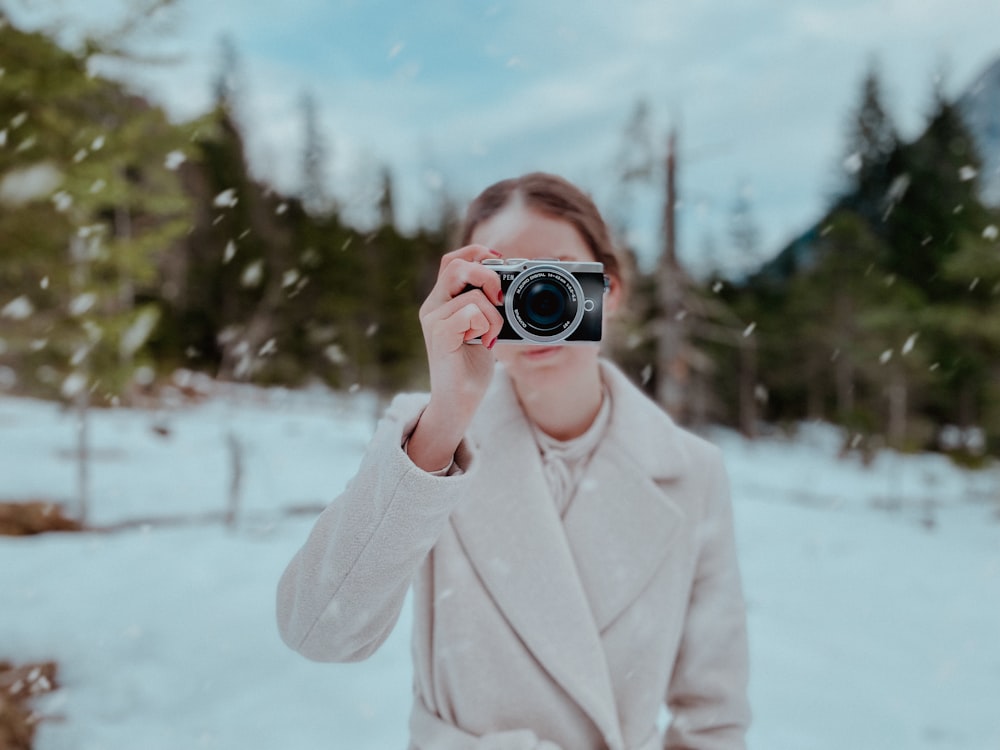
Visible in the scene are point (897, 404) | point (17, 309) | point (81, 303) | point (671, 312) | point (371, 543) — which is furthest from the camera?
point (897, 404)

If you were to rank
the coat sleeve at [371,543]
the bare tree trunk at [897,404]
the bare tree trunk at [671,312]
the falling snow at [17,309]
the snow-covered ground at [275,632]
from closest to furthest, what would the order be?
the coat sleeve at [371,543] → the snow-covered ground at [275,632] → the falling snow at [17,309] → the bare tree trunk at [671,312] → the bare tree trunk at [897,404]

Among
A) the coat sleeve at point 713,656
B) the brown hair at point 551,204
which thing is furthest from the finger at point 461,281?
the coat sleeve at point 713,656

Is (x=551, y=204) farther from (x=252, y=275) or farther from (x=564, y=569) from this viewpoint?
(x=252, y=275)

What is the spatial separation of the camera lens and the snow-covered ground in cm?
248

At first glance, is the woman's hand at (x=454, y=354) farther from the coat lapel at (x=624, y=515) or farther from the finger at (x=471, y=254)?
the coat lapel at (x=624, y=515)

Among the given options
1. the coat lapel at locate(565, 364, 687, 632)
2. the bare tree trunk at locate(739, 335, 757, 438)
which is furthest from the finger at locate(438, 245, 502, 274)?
the bare tree trunk at locate(739, 335, 757, 438)

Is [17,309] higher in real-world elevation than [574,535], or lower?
higher

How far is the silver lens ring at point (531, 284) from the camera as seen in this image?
1.18 meters

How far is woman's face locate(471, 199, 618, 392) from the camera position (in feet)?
4.66

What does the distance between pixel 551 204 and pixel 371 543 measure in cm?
80

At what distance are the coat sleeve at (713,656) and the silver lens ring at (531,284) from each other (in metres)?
0.62

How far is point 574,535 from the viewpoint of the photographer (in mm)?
1496

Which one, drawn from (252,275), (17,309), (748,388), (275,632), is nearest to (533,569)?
(275,632)

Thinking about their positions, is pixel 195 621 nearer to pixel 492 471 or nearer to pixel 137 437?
pixel 492 471
